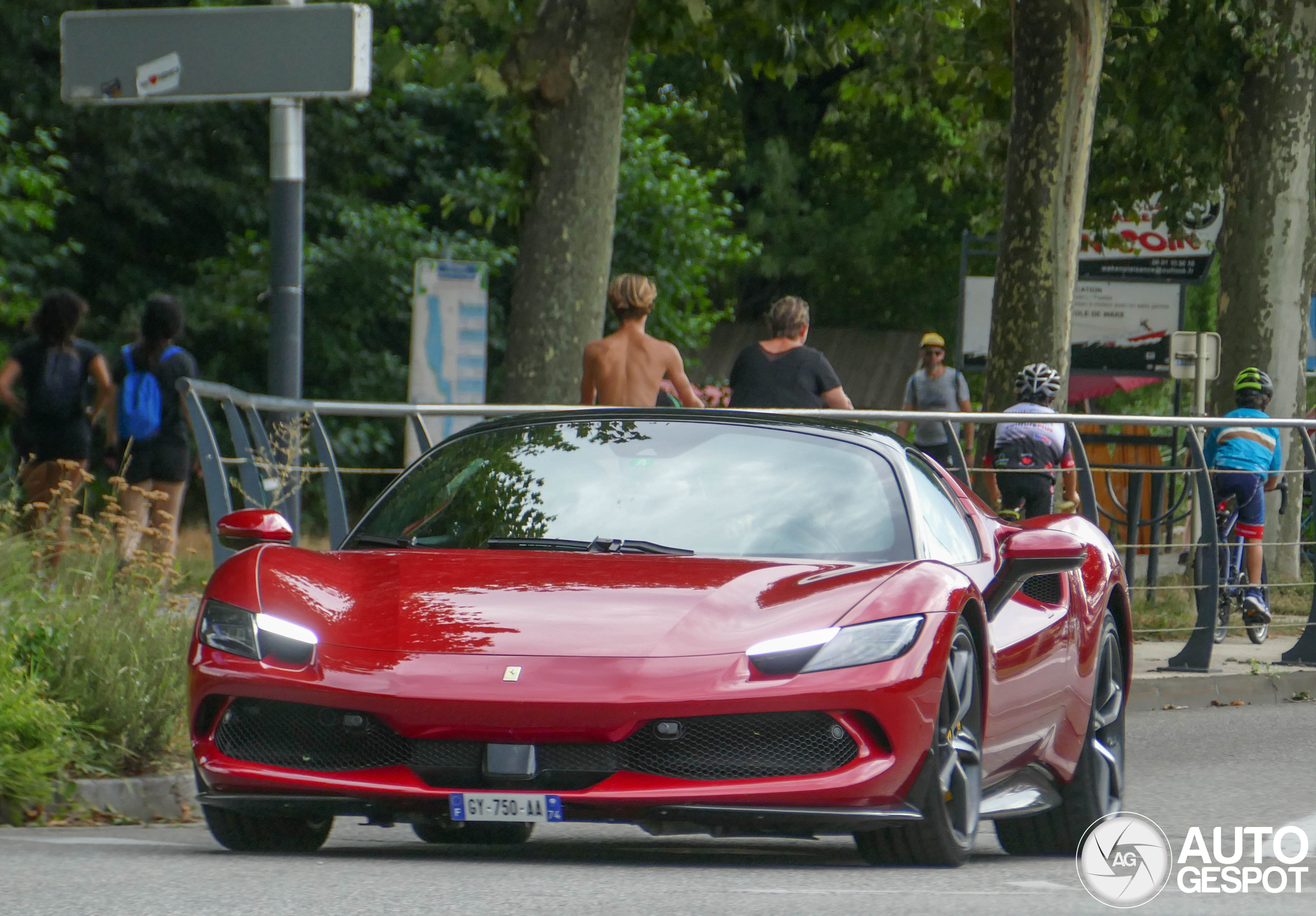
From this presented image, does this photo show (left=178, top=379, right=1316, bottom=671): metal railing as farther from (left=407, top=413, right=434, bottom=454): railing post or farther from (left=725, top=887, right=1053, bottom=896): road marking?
(left=725, top=887, right=1053, bottom=896): road marking

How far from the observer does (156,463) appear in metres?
12.9

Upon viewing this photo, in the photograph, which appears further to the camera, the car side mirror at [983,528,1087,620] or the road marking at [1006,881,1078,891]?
the car side mirror at [983,528,1087,620]

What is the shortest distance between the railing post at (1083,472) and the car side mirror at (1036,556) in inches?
241

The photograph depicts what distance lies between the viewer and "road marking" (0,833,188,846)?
691 centimetres

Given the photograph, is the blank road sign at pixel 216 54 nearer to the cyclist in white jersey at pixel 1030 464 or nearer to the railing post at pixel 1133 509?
the cyclist in white jersey at pixel 1030 464

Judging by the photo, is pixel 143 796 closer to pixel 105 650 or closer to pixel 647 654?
pixel 105 650

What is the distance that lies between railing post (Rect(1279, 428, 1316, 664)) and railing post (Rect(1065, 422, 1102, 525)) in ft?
5.57

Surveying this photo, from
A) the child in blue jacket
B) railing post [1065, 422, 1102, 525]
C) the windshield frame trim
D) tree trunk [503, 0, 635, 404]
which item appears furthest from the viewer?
the child in blue jacket

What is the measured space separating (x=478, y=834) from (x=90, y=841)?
119 cm

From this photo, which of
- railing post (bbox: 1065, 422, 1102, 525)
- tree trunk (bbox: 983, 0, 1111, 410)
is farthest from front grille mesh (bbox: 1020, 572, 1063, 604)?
tree trunk (bbox: 983, 0, 1111, 410)

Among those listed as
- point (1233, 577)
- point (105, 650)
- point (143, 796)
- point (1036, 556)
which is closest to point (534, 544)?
point (1036, 556)

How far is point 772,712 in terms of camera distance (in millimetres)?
5711

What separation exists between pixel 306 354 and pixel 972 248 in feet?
25.3

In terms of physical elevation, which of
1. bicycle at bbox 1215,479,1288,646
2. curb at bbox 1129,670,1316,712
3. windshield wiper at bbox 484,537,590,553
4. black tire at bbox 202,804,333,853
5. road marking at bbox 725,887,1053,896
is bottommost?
curb at bbox 1129,670,1316,712
